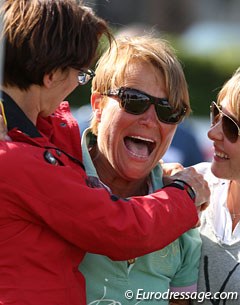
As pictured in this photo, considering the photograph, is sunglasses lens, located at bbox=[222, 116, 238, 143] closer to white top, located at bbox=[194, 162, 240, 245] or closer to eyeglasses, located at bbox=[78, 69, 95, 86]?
white top, located at bbox=[194, 162, 240, 245]

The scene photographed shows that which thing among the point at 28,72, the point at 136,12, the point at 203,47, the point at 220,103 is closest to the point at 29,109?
the point at 28,72

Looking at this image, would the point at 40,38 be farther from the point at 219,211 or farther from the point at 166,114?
the point at 219,211

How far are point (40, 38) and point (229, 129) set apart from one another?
105cm

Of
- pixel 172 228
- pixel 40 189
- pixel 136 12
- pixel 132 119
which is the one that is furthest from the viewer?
pixel 136 12

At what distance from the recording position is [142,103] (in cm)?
377

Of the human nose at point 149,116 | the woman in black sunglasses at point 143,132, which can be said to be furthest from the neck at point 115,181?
the human nose at point 149,116

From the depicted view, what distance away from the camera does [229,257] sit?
3.83 metres

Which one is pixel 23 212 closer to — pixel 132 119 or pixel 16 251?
pixel 16 251

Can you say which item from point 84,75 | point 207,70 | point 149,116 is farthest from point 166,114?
point 207,70

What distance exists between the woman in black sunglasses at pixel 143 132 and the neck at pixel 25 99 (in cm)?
43

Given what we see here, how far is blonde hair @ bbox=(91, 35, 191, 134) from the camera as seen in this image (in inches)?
150

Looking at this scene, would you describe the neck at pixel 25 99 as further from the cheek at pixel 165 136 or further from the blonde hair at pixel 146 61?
the cheek at pixel 165 136

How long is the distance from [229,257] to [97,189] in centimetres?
80

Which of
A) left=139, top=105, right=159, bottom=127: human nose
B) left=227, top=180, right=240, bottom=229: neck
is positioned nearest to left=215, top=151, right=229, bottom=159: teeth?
left=227, top=180, right=240, bottom=229: neck
